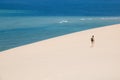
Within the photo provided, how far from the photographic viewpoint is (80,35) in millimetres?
18953

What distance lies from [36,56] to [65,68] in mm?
2786

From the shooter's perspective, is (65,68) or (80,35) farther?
(80,35)

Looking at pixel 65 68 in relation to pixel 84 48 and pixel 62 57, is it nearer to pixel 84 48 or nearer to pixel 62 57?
pixel 62 57

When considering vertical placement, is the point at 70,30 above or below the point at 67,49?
below

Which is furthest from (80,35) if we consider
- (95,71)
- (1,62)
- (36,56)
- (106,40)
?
(95,71)

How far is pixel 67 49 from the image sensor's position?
1552 centimetres

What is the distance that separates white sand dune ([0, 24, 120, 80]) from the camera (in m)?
11.4

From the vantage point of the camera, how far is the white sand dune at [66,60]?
11367mm

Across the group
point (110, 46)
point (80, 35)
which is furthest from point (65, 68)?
point (80, 35)

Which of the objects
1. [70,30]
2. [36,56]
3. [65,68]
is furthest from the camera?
[70,30]

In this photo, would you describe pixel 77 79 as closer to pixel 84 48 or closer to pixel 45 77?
pixel 45 77

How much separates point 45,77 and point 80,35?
793cm

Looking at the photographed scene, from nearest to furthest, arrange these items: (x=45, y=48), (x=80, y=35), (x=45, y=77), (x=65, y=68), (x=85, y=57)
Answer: (x=45, y=77) < (x=65, y=68) < (x=85, y=57) < (x=45, y=48) < (x=80, y=35)

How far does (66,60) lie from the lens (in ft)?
43.9
